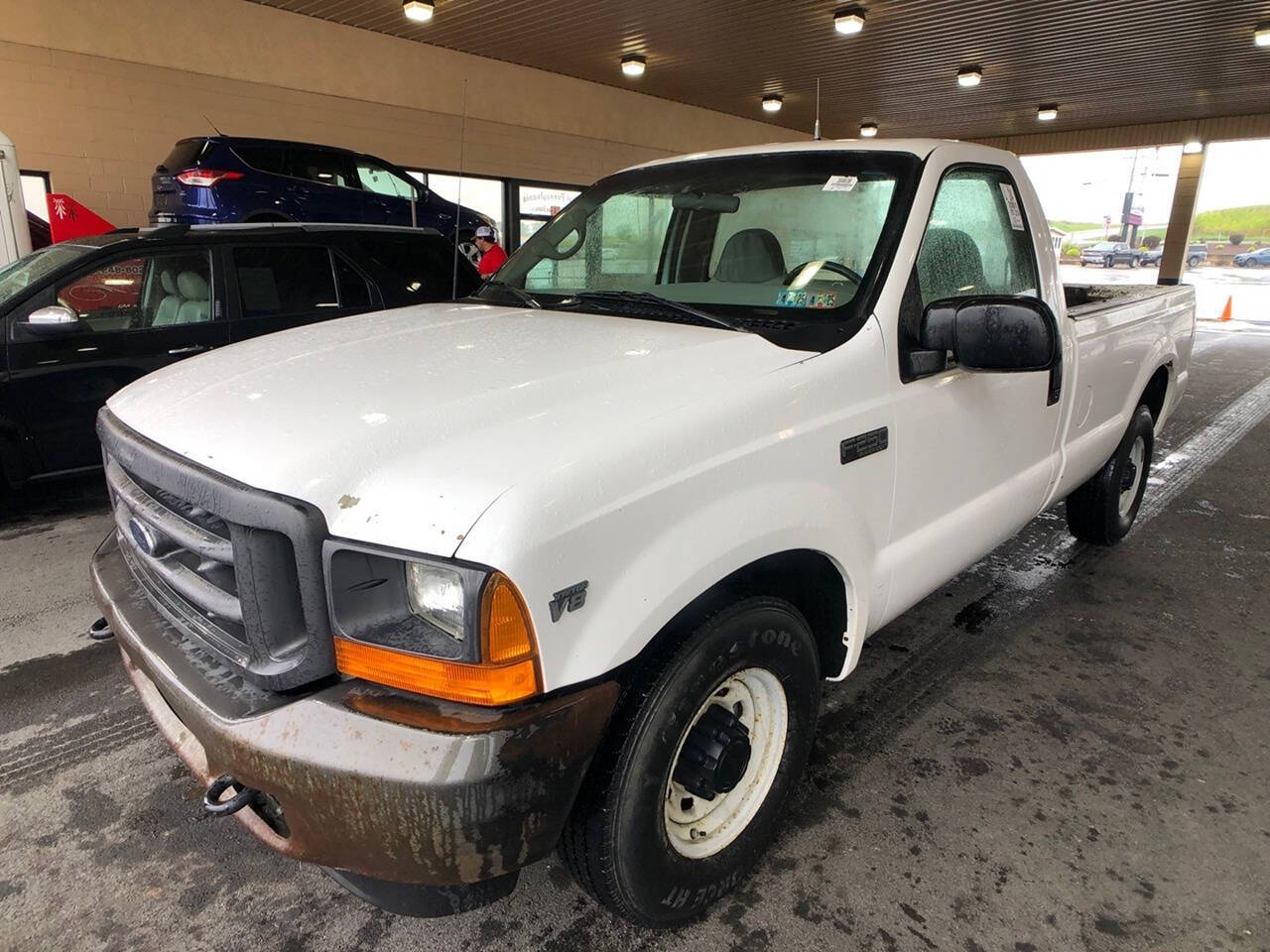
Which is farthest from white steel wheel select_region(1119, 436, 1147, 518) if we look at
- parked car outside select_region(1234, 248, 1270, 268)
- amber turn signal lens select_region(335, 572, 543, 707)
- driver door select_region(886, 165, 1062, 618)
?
parked car outside select_region(1234, 248, 1270, 268)

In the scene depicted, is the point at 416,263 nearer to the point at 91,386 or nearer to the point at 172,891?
the point at 91,386

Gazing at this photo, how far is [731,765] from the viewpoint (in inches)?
76.0

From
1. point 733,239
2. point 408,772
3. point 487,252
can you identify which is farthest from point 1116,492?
point 487,252

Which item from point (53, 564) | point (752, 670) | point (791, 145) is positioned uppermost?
point (791, 145)

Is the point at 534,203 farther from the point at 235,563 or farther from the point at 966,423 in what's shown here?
the point at 235,563

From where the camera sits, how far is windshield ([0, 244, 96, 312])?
4957 mm

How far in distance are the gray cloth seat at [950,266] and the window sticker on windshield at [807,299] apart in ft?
0.95

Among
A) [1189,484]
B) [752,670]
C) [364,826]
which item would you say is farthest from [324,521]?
[1189,484]

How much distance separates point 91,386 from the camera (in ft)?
16.5

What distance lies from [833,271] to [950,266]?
473 mm

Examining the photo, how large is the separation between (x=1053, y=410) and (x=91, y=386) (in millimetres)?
5224

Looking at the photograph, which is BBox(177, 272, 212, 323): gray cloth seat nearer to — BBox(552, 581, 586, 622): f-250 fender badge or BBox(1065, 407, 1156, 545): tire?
BBox(552, 581, 586, 622): f-250 fender badge

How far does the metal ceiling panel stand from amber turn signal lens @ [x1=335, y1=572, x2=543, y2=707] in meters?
10.6

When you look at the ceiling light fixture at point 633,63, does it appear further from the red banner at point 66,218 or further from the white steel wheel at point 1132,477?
the white steel wheel at point 1132,477
